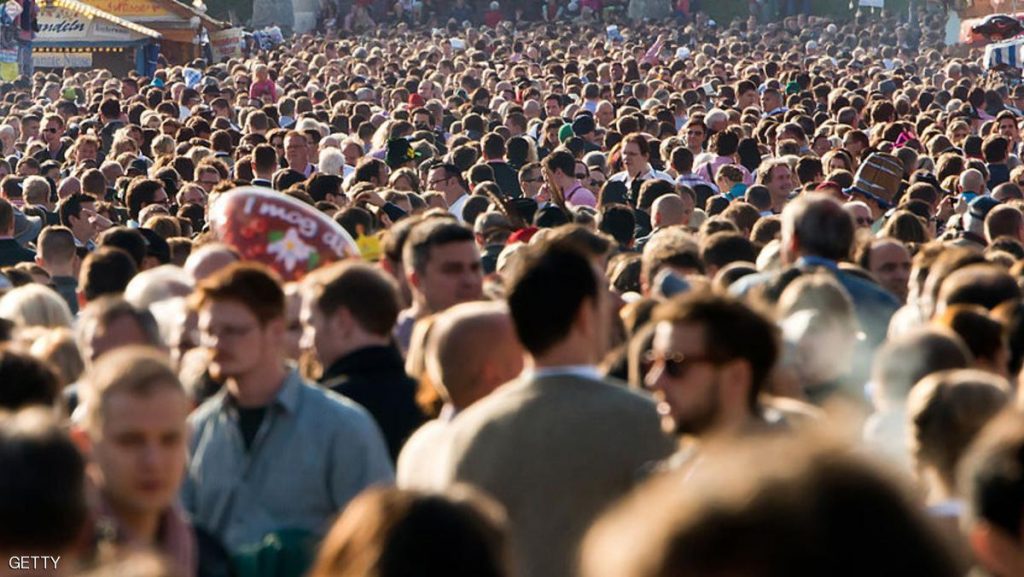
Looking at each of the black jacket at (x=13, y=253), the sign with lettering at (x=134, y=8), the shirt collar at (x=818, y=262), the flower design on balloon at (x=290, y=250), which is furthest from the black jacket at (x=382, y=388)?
the sign with lettering at (x=134, y=8)

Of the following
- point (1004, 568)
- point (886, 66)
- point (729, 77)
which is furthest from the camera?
point (886, 66)

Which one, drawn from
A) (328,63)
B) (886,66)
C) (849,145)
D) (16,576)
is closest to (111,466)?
(16,576)

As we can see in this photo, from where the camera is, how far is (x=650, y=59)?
35.5m

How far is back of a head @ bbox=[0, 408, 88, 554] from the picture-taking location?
10.2ft

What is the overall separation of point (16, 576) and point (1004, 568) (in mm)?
1448

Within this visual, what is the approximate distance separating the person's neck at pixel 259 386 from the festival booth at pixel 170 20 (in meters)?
33.7


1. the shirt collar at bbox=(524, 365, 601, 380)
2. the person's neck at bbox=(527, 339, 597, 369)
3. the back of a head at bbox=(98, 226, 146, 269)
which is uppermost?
the person's neck at bbox=(527, 339, 597, 369)

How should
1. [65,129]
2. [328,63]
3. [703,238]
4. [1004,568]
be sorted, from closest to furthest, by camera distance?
[1004,568]
[703,238]
[65,129]
[328,63]

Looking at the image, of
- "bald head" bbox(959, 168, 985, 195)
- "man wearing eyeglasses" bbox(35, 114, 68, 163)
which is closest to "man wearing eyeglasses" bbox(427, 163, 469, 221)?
"bald head" bbox(959, 168, 985, 195)

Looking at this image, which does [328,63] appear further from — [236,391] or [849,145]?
[236,391]

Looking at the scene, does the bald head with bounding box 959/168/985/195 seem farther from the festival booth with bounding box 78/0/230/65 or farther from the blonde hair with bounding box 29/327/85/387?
the festival booth with bounding box 78/0/230/65

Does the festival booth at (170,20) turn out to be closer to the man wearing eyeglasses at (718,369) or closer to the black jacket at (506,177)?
the black jacket at (506,177)

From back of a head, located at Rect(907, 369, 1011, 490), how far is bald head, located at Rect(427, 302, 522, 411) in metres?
1.11

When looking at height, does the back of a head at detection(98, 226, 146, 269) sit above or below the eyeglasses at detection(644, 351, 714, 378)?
below
